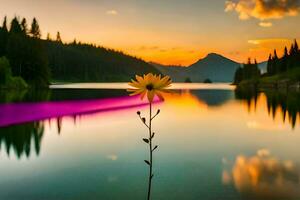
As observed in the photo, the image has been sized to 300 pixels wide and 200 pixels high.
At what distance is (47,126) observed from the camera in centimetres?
3431

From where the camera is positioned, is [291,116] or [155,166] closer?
[155,166]

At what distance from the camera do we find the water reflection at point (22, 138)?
2309cm

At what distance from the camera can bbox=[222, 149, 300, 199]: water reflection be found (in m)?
15.1

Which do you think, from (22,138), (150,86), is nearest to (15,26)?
(22,138)

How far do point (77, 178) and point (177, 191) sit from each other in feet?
13.5

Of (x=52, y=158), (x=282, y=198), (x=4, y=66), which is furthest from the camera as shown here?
(x=4, y=66)

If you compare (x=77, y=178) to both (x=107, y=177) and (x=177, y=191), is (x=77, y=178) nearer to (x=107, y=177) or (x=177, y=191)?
(x=107, y=177)

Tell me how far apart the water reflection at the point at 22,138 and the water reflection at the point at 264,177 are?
1037 centimetres

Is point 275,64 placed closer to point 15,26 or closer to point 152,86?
point 15,26

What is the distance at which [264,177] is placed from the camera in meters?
17.6

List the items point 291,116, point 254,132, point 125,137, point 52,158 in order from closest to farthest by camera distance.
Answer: point 52,158 → point 125,137 → point 254,132 → point 291,116

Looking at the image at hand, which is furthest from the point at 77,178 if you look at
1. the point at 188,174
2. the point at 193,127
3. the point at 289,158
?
the point at 193,127

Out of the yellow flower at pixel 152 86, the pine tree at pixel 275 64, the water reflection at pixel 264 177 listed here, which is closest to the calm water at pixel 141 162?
the water reflection at pixel 264 177

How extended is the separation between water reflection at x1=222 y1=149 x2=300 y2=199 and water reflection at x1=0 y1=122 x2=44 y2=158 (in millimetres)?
10366
